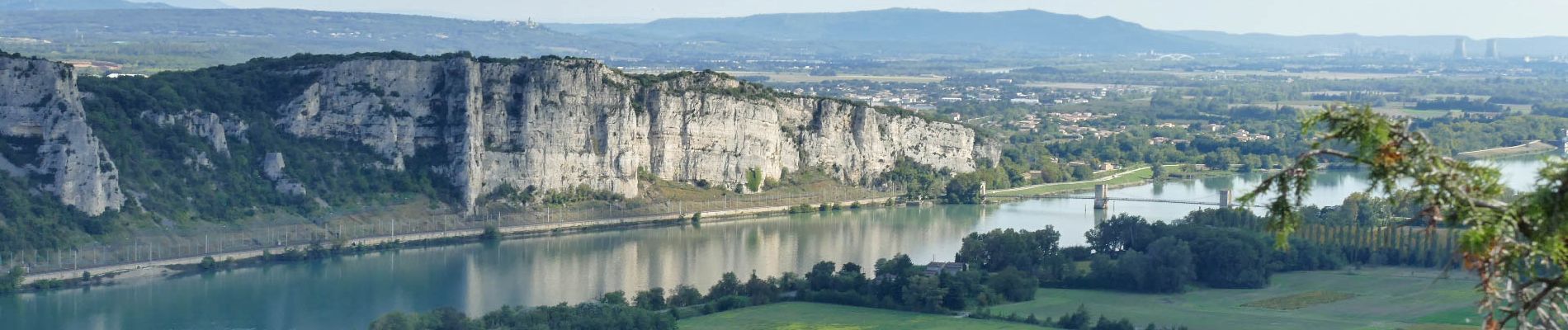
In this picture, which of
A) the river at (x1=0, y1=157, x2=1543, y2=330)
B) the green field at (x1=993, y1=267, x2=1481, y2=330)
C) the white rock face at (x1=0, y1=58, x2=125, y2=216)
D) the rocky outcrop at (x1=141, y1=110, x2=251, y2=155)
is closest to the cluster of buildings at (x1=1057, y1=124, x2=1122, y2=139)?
the river at (x1=0, y1=157, x2=1543, y2=330)

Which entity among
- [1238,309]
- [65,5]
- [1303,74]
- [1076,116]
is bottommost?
[1238,309]

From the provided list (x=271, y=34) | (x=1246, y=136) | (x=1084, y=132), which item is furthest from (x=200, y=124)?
(x=271, y=34)

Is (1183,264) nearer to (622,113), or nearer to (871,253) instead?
(871,253)

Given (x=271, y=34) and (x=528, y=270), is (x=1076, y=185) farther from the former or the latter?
(x=271, y=34)

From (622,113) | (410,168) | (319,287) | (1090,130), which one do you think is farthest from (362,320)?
(1090,130)

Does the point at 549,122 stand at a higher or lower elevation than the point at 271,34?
lower

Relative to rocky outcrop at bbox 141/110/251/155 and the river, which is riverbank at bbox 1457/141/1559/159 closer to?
the river
